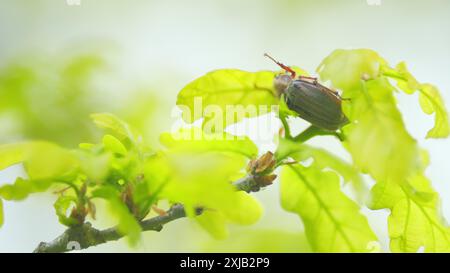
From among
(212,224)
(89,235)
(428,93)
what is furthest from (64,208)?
(428,93)

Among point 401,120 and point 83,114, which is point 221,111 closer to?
point 401,120

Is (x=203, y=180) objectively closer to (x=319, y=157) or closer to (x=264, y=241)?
(x=319, y=157)

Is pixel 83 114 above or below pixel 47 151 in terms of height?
below

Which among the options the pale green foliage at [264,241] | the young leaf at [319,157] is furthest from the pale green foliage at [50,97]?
the young leaf at [319,157]

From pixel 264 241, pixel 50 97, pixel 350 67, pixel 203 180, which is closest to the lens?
pixel 203 180

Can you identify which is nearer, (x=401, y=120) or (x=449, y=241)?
(x=401, y=120)

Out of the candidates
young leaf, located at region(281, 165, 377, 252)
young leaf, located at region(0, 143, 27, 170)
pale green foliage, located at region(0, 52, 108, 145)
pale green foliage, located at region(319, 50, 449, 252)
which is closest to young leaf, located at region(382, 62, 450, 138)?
pale green foliage, located at region(319, 50, 449, 252)
